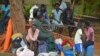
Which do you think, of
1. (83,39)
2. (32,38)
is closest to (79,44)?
(83,39)

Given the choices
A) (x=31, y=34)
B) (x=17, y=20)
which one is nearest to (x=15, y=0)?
(x=17, y=20)

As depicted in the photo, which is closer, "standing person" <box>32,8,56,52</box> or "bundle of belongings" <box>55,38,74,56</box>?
"standing person" <box>32,8,56,52</box>

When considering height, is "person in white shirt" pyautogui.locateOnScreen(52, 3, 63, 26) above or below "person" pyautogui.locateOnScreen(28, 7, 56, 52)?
below

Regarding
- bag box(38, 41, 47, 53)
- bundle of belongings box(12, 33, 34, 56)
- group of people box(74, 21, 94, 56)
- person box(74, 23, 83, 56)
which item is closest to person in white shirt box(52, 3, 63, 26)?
group of people box(74, 21, 94, 56)

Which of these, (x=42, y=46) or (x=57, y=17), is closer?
(x=42, y=46)

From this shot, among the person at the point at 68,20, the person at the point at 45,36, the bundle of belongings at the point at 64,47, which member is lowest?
the person at the point at 68,20

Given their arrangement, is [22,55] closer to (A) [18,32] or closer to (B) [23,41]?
(B) [23,41]

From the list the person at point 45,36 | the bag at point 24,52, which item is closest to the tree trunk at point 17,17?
the person at point 45,36

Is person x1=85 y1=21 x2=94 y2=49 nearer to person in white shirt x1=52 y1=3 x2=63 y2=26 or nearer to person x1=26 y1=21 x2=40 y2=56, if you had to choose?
person x1=26 y1=21 x2=40 y2=56

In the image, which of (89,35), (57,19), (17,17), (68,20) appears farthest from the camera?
(68,20)

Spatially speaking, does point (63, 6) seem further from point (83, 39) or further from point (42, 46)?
point (42, 46)

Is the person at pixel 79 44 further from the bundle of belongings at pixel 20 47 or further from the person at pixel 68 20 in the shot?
the person at pixel 68 20

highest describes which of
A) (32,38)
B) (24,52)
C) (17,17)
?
(17,17)

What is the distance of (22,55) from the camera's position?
9.34 metres
